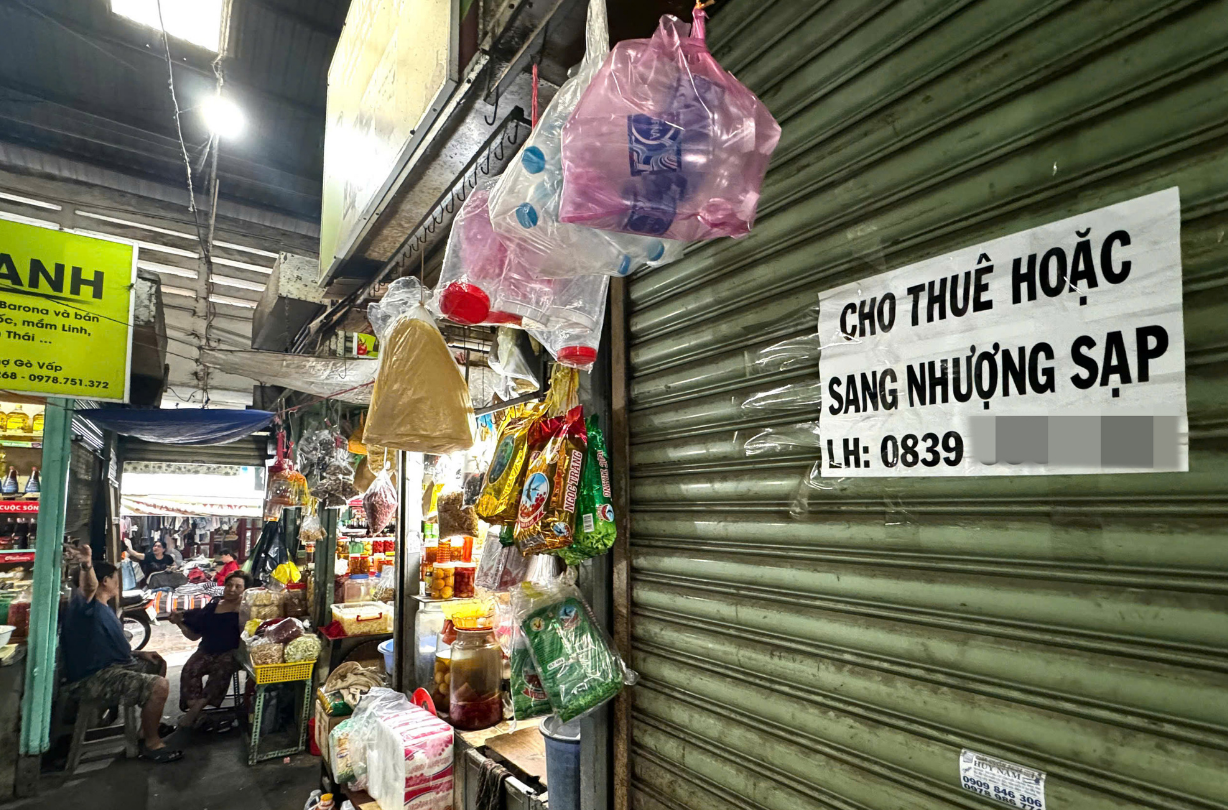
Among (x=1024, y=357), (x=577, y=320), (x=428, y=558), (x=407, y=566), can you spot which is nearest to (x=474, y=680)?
(x=407, y=566)

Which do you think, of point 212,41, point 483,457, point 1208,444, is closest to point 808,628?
point 1208,444

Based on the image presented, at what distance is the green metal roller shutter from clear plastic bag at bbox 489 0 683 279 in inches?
20.3

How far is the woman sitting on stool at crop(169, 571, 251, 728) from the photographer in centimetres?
783

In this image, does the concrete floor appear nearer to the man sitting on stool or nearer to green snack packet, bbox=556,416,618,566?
the man sitting on stool

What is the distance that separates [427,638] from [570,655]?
309 cm

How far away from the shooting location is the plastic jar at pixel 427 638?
4672 millimetres

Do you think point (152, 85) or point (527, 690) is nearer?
point (527, 690)

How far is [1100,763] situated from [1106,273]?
31.7 inches

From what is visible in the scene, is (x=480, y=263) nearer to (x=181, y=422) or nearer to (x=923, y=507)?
(x=923, y=507)

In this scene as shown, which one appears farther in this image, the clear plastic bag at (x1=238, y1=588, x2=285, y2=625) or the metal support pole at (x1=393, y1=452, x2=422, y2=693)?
the clear plastic bag at (x1=238, y1=588, x2=285, y2=625)

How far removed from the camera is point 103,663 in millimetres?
6996

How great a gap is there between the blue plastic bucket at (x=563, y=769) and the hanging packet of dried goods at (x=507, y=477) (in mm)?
922

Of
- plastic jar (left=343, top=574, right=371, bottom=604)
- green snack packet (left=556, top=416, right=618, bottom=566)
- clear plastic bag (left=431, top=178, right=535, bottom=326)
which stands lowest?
plastic jar (left=343, top=574, right=371, bottom=604)

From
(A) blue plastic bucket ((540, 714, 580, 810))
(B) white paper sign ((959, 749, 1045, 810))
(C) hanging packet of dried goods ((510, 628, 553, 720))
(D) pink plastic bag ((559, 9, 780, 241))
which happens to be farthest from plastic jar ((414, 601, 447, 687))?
(D) pink plastic bag ((559, 9, 780, 241))
